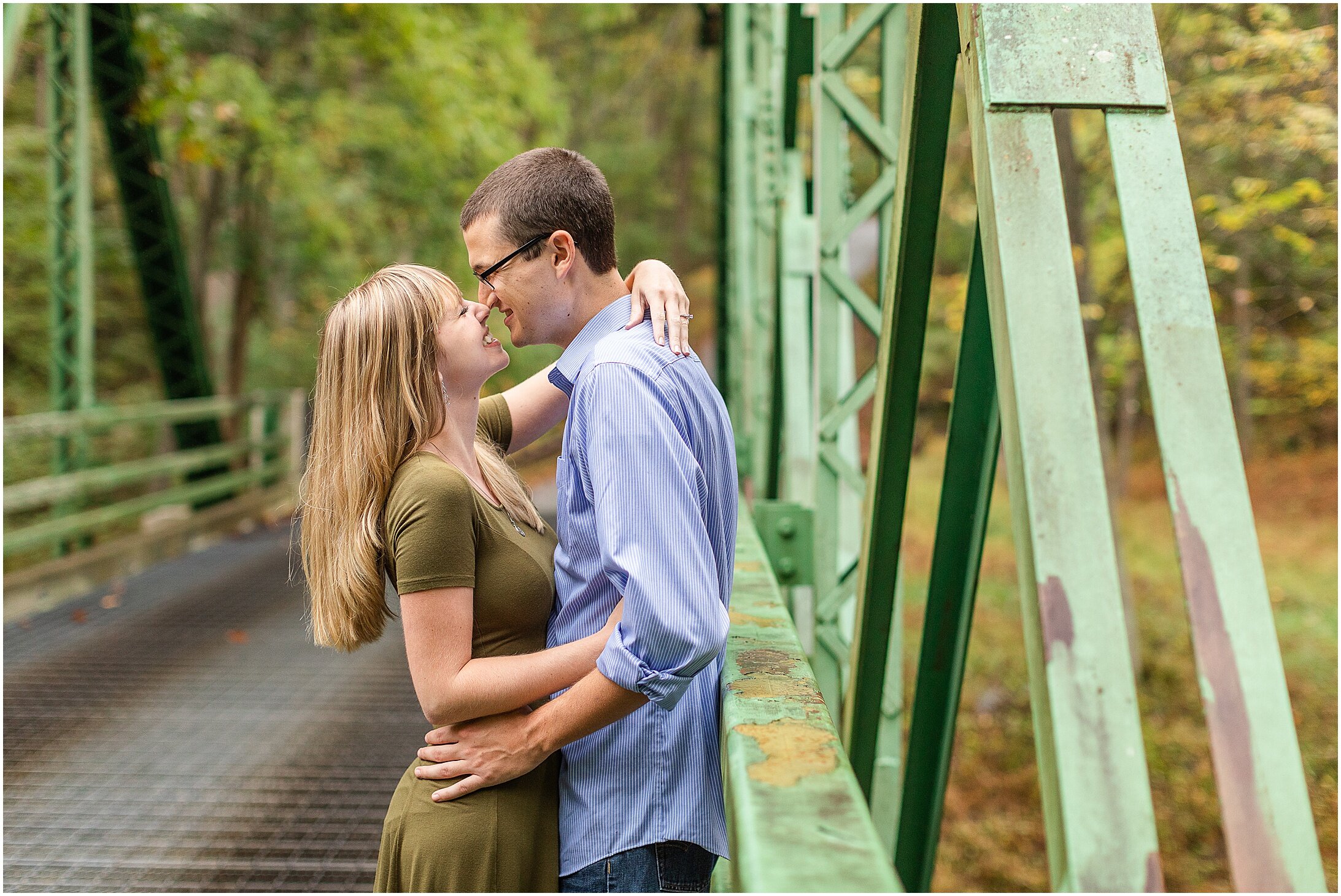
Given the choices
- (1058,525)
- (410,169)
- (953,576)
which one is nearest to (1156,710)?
(953,576)

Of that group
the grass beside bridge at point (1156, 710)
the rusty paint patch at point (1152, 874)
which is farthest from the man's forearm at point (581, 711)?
the grass beside bridge at point (1156, 710)

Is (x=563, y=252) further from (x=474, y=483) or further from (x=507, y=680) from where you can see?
(x=507, y=680)

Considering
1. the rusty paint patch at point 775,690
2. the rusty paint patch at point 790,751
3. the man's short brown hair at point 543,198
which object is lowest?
the rusty paint patch at point 790,751

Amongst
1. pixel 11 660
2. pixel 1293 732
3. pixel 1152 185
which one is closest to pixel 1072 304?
pixel 1152 185

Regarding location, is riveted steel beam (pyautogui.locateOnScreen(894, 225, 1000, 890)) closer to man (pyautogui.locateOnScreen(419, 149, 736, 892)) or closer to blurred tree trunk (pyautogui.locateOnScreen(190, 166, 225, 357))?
man (pyautogui.locateOnScreen(419, 149, 736, 892))

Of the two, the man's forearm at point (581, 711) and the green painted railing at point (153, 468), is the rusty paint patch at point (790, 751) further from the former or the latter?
the green painted railing at point (153, 468)

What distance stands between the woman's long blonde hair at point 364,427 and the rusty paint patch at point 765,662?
2.01ft

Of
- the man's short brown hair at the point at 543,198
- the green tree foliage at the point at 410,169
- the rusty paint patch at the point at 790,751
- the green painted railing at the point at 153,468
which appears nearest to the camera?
the rusty paint patch at the point at 790,751

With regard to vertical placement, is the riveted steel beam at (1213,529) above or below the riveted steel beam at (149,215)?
below

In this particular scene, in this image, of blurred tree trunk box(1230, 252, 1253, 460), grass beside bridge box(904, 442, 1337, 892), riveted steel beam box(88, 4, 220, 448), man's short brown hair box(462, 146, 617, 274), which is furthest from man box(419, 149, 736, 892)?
blurred tree trunk box(1230, 252, 1253, 460)

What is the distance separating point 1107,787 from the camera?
95cm

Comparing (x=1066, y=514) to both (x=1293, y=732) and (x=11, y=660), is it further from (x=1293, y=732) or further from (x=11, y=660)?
(x=11, y=660)

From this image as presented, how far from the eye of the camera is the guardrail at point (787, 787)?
0.99 meters

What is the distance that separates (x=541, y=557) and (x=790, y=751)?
0.67 meters
